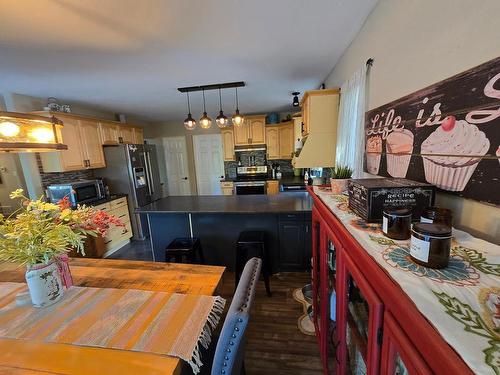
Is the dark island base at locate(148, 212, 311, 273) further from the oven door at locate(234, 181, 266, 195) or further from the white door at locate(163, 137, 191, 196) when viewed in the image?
the white door at locate(163, 137, 191, 196)

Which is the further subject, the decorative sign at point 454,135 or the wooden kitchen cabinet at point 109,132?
the wooden kitchen cabinet at point 109,132

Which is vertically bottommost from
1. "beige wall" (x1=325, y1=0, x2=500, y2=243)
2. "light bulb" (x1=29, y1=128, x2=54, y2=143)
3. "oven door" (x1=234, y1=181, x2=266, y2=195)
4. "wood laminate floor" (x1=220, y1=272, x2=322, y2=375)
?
"wood laminate floor" (x1=220, y1=272, x2=322, y2=375)

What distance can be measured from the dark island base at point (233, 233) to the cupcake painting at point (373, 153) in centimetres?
108

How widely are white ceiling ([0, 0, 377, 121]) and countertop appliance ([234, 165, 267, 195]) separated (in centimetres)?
225

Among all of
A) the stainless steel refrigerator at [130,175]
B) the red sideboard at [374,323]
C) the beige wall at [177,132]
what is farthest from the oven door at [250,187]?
the red sideboard at [374,323]

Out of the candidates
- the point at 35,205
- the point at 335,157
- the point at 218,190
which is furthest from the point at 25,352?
the point at 218,190

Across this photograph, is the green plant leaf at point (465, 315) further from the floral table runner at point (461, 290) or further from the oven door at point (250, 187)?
the oven door at point (250, 187)

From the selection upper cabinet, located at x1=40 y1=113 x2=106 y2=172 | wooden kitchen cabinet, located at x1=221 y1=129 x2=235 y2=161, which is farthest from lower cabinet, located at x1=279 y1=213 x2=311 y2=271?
upper cabinet, located at x1=40 y1=113 x2=106 y2=172

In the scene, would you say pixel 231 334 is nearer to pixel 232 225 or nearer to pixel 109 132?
pixel 232 225

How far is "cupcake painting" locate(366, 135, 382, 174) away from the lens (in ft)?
4.57

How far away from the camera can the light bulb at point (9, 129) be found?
1003 mm

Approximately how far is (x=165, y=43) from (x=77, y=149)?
260 cm

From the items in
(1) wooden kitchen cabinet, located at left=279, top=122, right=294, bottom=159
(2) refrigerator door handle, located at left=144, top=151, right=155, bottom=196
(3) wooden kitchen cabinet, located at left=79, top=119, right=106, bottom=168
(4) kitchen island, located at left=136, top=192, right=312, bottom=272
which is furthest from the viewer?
(1) wooden kitchen cabinet, located at left=279, top=122, right=294, bottom=159

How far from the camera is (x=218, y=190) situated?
592 centimetres
